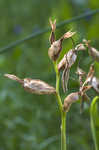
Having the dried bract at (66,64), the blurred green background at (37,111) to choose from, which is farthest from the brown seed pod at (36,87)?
the blurred green background at (37,111)

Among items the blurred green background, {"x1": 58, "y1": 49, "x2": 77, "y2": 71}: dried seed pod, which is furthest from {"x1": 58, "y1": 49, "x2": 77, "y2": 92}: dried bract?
the blurred green background

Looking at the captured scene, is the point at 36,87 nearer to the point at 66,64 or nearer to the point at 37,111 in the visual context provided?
the point at 66,64

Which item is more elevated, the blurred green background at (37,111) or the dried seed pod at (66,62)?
the blurred green background at (37,111)

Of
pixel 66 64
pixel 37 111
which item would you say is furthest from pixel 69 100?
pixel 37 111

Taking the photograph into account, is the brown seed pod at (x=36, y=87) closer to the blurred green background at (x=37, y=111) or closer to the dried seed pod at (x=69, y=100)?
the dried seed pod at (x=69, y=100)

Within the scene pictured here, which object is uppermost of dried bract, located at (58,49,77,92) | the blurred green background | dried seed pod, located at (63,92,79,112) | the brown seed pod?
the blurred green background

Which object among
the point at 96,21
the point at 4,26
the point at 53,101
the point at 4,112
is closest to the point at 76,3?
the point at 4,26

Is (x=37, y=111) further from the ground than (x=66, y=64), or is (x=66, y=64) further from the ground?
(x=37, y=111)

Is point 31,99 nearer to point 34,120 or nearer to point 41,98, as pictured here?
point 41,98

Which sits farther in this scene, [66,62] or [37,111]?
[37,111]

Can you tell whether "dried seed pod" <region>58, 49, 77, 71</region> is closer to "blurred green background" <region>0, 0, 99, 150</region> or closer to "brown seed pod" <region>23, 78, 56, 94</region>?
"brown seed pod" <region>23, 78, 56, 94</region>

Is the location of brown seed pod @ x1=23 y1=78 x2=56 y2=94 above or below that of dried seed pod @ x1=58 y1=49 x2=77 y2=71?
below

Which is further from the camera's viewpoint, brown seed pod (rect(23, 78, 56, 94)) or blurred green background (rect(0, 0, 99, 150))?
blurred green background (rect(0, 0, 99, 150))
